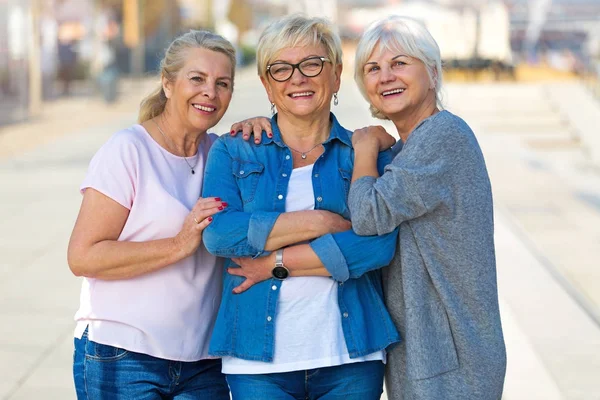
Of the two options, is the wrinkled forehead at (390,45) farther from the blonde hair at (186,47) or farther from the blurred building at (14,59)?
the blurred building at (14,59)

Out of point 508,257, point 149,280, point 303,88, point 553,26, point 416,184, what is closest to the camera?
point 416,184

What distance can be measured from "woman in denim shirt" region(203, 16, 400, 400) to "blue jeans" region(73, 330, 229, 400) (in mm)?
252

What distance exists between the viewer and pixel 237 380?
2465mm

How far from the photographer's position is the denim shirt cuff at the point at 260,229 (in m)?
2.40

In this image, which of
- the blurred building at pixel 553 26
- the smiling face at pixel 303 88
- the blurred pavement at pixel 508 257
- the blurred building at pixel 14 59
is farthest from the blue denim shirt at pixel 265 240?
the blurred building at pixel 553 26

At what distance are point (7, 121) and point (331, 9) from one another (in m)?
37.4

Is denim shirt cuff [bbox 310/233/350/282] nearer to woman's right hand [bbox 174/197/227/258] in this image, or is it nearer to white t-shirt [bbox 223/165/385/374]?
white t-shirt [bbox 223/165/385/374]

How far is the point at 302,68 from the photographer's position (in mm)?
2514

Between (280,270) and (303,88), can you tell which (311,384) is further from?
(303,88)

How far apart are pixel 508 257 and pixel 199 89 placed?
5156 millimetres

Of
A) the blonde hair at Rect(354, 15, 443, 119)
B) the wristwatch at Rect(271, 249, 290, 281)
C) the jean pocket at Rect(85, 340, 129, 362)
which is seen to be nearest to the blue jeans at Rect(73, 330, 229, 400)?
the jean pocket at Rect(85, 340, 129, 362)

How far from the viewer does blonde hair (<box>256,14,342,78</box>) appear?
249cm

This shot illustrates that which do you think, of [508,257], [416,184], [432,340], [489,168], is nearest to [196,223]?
[416,184]

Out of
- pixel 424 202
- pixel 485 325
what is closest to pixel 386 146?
pixel 424 202
